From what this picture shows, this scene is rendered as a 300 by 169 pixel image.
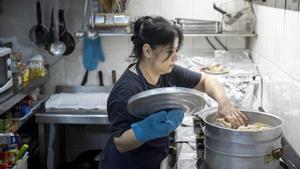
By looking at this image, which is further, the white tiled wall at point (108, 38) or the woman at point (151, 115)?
the white tiled wall at point (108, 38)

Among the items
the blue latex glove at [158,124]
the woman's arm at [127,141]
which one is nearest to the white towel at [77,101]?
the woman's arm at [127,141]

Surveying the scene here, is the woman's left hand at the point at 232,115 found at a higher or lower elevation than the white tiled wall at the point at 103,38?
lower

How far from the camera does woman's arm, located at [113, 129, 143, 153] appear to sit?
1.25 metres

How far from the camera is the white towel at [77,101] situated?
8.05ft

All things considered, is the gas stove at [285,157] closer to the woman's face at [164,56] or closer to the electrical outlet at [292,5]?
the woman's face at [164,56]

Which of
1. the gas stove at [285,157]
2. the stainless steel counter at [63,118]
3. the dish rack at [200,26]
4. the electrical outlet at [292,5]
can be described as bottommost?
the stainless steel counter at [63,118]

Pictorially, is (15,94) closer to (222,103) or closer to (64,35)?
(64,35)

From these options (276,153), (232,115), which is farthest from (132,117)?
(276,153)

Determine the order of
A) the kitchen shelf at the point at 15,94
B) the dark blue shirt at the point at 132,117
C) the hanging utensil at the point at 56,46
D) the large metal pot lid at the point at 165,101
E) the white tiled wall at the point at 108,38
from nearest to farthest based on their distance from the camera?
the large metal pot lid at the point at 165,101, the dark blue shirt at the point at 132,117, the kitchen shelf at the point at 15,94, the hanging utensil at the point at 56,46, the white tiled wall at the point at 108,38

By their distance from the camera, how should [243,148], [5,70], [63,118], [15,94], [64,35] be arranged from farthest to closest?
[64,35], [63,118], [15,94], [5,70], [243,148]

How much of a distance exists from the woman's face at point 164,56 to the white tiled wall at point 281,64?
1.50 ft

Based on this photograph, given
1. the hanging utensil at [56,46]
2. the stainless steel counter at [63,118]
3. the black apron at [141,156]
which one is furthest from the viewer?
the hanging utensil at [56,46]

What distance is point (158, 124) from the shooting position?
1.17m

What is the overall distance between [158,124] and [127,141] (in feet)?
0.50
